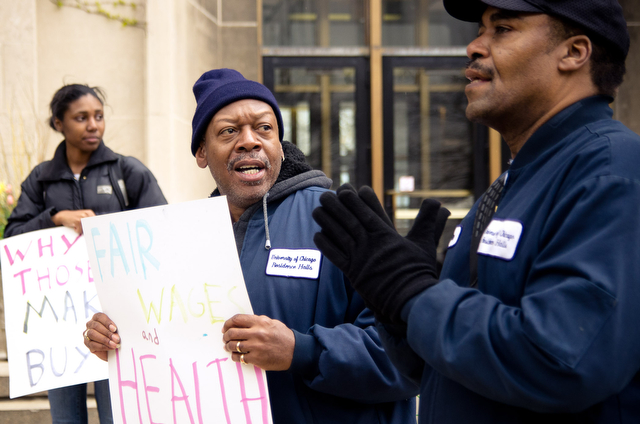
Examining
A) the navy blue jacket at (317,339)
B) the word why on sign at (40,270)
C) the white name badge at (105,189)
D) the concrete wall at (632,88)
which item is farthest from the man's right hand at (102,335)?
the concrete wall at (632,88)

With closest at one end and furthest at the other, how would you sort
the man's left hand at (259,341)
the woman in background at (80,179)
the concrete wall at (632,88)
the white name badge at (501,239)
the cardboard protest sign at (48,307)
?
the white name badge at (501,239), the man's left hand at (259,341), the cardboard protest sign at (48,307), the woman in background at (80,179), the concrete wall at (632,88)

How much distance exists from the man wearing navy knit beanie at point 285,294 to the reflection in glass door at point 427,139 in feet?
15.7

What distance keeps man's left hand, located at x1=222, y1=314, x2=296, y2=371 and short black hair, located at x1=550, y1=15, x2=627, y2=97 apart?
0.95 meters

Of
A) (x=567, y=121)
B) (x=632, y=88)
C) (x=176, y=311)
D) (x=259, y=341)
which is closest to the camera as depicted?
(x=567, y=121)

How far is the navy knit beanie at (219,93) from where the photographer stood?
2.02 metres

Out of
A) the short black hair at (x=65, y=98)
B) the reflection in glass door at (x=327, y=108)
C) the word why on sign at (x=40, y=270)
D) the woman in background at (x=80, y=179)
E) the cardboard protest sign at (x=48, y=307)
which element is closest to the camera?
the cardboard protest sign at (x=48, y=307)

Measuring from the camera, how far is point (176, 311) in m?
1.62

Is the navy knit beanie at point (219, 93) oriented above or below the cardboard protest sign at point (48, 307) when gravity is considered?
above

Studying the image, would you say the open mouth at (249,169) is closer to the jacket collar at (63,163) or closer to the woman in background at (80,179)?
the woman in background at (80,179)

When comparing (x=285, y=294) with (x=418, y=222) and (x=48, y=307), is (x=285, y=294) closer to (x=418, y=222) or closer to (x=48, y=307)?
(x=418, y=222)

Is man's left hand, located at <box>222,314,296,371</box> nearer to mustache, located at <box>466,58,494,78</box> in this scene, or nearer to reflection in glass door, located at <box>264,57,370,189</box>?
mustache, located at <box>466,58,494,78</box>

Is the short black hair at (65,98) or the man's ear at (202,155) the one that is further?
the short black hair at (65,98)

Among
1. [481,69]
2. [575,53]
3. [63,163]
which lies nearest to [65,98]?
[63,163]

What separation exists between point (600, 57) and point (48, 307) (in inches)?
100
